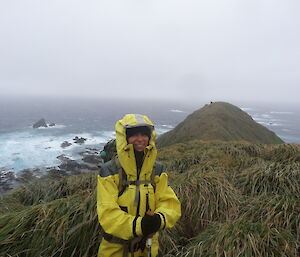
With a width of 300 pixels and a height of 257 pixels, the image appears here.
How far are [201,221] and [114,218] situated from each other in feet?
10.5

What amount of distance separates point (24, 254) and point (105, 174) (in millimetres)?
2492

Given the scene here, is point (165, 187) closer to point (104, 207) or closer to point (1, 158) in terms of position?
point (104, 207)

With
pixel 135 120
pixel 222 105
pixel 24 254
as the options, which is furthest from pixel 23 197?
pixel 222 105

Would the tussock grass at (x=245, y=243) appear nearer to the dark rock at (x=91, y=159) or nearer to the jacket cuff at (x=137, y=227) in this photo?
the jacket cuff at (x=137, y=227)

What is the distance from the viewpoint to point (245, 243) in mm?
3484

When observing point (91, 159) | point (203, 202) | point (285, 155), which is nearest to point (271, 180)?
point (203, 202)

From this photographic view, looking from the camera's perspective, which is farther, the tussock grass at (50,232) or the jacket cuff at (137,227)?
the tussock grass at (50,232)

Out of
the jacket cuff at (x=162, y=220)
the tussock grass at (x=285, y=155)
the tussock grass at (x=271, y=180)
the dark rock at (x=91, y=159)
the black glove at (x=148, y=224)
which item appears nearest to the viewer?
the black glove at (x=148, y=224)

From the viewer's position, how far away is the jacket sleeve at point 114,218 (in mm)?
2578

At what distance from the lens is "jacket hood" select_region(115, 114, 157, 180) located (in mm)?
2813

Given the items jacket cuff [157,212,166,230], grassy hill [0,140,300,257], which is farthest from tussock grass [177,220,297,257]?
jacket cuff [157,212,166,230]

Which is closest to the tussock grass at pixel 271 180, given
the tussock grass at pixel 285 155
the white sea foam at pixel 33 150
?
the tussock grass at pixel 285 155

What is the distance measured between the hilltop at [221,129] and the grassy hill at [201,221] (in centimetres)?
3064

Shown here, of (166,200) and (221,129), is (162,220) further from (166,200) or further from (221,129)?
(221,129)
